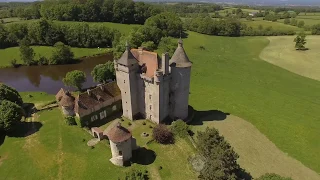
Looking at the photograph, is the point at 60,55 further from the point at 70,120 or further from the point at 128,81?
the point at 128,81

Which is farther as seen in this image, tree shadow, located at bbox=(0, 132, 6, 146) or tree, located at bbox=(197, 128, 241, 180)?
tree shadow, located at bbox=(0, 132, 6, 146)

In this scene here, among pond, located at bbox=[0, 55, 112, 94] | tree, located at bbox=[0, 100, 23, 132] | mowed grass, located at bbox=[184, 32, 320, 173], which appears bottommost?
pond, located at bbox=[0, 55, 112, 94]

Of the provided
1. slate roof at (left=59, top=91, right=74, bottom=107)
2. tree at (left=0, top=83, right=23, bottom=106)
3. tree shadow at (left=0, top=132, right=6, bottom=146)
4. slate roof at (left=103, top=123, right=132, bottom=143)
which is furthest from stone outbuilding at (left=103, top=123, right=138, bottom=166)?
tree at (left=0, top=83, right=23, bottom=106)

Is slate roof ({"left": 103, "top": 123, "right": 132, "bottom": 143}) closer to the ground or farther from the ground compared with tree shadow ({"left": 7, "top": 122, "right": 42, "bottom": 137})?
farther from the ground

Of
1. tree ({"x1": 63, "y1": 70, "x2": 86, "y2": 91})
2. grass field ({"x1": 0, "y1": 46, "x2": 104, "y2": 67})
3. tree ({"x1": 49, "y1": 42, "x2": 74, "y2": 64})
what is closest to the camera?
tree ({"x1": 63, "y1": 70, "x2": 86, "y2": 91})

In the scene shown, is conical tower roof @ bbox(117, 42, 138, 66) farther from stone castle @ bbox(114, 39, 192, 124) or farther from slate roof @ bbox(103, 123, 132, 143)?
slate roof @ bbox(103, 123, 132, 143)

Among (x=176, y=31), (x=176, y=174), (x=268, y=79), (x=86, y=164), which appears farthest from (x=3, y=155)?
(x=176, y=31)

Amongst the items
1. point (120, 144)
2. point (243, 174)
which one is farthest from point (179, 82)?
point (243, 174)

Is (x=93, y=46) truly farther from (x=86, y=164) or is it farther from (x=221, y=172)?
(x=221, y=172)
